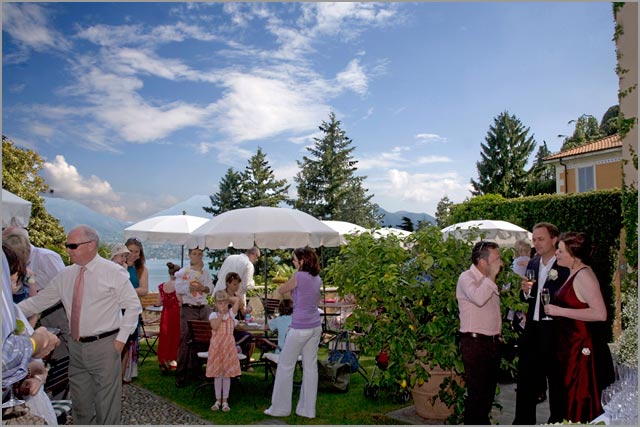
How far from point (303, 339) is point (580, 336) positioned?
119 inches

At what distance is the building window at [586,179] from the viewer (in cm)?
2633

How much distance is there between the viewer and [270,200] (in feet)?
138

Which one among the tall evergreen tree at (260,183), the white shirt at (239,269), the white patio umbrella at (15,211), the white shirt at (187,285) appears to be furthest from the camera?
the tall evergreen tree at (260,183)

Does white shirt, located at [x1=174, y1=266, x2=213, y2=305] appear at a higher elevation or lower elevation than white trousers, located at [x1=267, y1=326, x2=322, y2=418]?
higher

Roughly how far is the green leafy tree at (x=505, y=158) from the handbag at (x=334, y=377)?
53.0 meters

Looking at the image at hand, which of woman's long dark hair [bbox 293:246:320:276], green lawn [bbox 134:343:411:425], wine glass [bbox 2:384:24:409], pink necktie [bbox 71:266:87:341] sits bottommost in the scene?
green lawn [bbox 134:343:411:425]

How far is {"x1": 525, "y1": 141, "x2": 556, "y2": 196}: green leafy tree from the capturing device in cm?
4241

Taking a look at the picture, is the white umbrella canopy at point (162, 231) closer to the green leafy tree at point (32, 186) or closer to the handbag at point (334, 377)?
the handbag at point (334, 377)

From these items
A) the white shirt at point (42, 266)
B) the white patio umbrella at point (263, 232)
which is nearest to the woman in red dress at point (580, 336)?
the white patio umbrella at point (263, 232)

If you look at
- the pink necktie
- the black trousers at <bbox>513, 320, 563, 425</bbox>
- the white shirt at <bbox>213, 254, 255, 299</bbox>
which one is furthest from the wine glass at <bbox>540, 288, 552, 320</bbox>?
the white shirt at <bbox>213, 254, 255, 299</bbox>

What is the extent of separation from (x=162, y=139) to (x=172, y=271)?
60087 millimetres

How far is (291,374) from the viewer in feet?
20.8

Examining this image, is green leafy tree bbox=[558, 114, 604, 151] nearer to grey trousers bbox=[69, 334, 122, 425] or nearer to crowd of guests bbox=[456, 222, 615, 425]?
crowd of guests bbox=[456, 222, 615, 425]

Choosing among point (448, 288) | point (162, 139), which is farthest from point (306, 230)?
point (162, 139)
